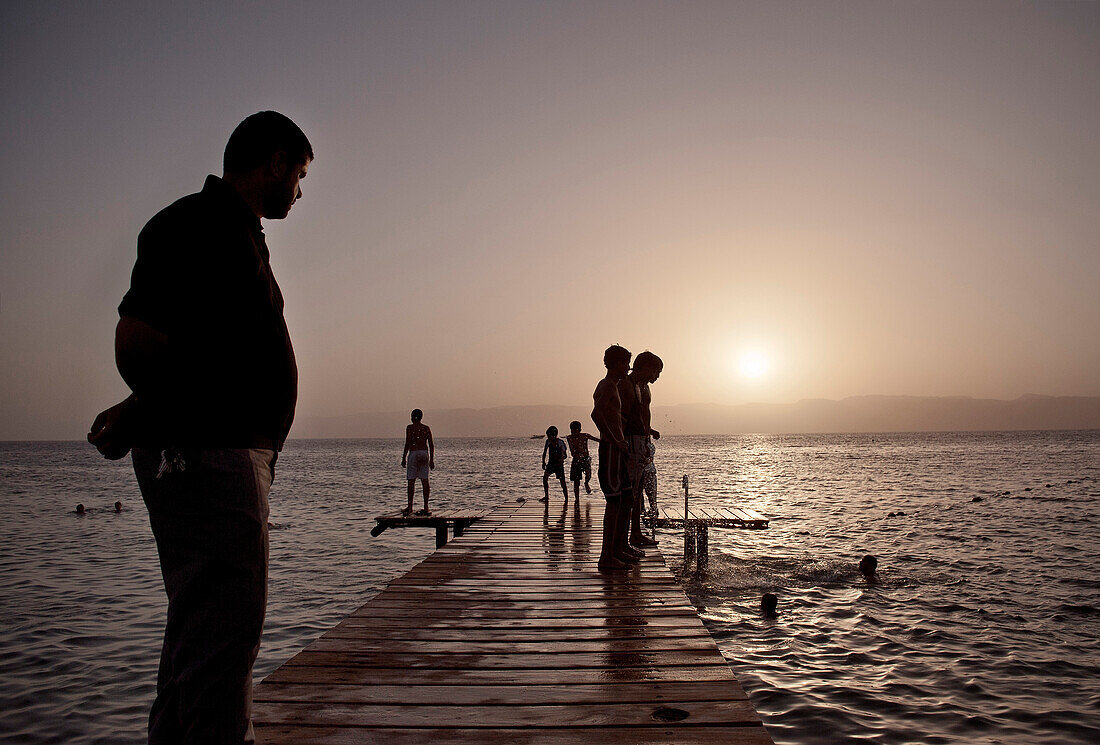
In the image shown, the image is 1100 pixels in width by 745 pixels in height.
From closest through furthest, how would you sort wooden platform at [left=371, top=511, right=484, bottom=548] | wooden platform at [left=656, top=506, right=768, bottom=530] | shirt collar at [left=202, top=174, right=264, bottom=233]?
shirt collar at [left=202, top=174, right=264, bottom=233] < wooden platform at [left=656, top=506, right=768, bottom=530] < wooden platform at [left=371, top=511, right=484, bottom=548]

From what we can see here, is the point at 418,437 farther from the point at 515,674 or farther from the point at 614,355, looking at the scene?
the point at 515,674

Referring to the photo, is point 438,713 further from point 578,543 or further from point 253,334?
point 578,543

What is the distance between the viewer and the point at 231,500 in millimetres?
2070

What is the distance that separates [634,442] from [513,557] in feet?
8.32

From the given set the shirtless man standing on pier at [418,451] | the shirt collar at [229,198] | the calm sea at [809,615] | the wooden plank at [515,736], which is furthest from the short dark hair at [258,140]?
the shirtless man standing on pier at [418,451]

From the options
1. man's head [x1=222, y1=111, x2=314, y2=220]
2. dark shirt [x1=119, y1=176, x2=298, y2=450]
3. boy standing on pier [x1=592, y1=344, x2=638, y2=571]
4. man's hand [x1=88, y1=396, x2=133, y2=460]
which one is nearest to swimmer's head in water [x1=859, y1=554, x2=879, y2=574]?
boy standing on pier [x1=592, y1=344, x2=638, y2=571]

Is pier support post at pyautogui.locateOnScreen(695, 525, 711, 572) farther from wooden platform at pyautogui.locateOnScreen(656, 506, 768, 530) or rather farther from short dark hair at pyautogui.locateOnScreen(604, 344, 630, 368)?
short dark hair at pyautogui.locateOnScreen(604, 344, 630, 368)

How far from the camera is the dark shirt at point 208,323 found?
2.02m

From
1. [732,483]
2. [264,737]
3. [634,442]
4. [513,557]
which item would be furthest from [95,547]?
[732,483]

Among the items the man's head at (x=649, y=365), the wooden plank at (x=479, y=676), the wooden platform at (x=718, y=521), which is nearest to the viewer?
the wooden plank at (x=479, y=676)

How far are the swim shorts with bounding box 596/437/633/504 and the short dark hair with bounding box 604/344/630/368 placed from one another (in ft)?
2.67

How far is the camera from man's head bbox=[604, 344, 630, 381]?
7355mm

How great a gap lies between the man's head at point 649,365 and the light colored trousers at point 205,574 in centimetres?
623

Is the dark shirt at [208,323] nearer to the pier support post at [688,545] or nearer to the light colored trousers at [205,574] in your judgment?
the light colored trousers at [205,574]
